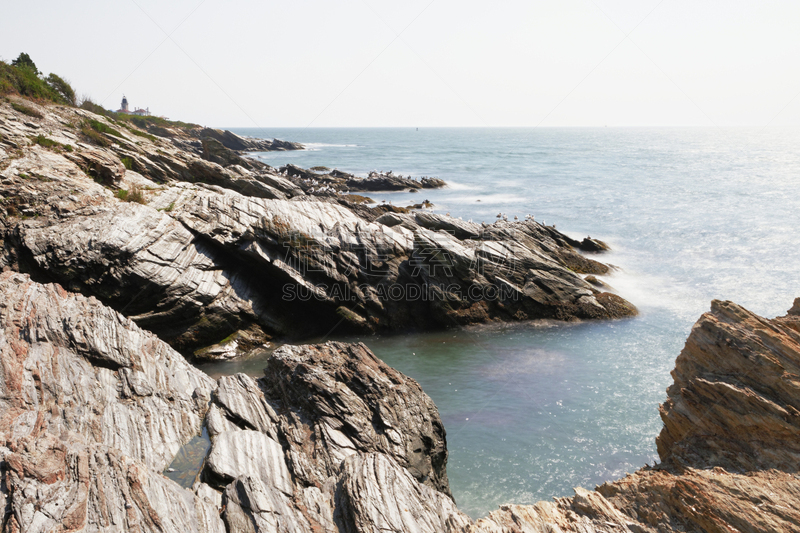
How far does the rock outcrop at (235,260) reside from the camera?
60.8 ft

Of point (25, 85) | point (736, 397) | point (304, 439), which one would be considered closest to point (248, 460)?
point (304, 439)

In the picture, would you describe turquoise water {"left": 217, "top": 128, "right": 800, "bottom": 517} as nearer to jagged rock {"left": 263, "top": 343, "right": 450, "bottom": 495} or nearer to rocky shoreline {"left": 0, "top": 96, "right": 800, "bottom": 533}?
rocky shoreline {"left": 0, "top": 96, "right": 800, "bottom": 533}

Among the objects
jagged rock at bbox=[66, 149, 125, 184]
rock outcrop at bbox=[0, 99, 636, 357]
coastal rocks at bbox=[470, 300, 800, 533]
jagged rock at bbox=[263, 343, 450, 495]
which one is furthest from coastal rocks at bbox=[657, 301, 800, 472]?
jagged rock at bbox=[66, 149, 125, 184]

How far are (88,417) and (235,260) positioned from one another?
12862 millimetres

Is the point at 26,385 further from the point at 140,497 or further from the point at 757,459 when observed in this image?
the point at 757,459

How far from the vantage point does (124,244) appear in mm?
18844

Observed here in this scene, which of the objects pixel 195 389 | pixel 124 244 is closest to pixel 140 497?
pixel 195 389

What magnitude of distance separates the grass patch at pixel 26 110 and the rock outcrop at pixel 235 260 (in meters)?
0.69

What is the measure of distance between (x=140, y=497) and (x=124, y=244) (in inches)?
594

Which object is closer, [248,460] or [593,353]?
[248,460]

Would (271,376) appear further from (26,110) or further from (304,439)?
(26,110)

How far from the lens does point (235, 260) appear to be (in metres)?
22.4

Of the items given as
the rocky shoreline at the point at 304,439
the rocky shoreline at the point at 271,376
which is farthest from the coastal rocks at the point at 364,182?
the rocky shoreline at the point at 304,439

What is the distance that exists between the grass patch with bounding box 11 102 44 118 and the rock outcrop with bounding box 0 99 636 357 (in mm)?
694
